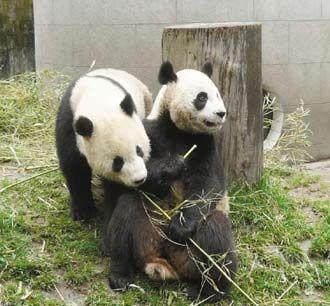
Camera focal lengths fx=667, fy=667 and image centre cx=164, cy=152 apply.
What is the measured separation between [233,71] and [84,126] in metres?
1.44

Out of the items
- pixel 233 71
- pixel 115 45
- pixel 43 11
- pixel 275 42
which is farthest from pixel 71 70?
pixel 233 71

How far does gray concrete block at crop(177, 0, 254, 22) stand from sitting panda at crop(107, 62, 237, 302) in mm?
3608

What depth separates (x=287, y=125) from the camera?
7969mm

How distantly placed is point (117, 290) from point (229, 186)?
1446 millimetres

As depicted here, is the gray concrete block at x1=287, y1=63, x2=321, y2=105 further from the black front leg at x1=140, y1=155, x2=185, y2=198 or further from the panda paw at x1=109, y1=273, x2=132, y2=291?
the panda paw at x1=109, y1=273, x2=132, y2=291

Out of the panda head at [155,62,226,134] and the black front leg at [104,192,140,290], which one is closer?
the black front leg at [104,192,140,290]

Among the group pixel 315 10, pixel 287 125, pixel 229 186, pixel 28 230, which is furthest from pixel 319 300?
pixel 315 10

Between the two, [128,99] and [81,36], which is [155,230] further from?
[81,36]

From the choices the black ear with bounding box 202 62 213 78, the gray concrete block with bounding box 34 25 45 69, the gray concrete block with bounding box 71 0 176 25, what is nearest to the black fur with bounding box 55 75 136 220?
the black ear with bounding box 202 62 213 78

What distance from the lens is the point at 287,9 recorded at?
8.52m

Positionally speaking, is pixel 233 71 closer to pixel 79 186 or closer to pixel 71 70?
pixel 79 186

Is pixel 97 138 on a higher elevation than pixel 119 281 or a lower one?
higher

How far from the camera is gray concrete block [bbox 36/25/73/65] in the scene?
8.26 m

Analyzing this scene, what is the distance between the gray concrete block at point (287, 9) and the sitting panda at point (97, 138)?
3.96 metres
